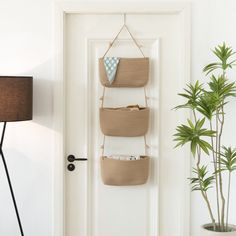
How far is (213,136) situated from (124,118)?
61 cm

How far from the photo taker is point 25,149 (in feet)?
10.3

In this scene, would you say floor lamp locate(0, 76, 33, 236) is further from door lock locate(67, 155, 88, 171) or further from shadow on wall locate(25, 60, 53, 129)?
door lock locate(67, 155, 88, 171)

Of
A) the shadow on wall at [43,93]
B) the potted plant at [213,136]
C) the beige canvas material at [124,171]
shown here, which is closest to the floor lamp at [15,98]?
the shadow on wall at [43,93]

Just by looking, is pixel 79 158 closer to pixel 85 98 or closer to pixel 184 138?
pixel 85 98

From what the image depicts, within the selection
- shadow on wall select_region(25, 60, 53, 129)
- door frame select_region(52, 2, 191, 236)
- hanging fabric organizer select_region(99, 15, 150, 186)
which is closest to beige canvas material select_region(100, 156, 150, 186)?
hanging fabric organizer select_region(99, 15, 150, 186)

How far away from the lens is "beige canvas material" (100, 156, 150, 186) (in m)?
3.02

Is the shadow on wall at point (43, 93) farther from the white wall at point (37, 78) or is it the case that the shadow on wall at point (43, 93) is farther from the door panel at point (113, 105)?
the door panel at point (113, 105)

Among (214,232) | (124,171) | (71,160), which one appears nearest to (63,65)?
(71,160)

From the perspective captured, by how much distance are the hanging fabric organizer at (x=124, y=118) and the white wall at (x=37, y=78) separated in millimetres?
369

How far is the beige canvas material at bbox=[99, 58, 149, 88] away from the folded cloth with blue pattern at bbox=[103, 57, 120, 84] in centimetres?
2

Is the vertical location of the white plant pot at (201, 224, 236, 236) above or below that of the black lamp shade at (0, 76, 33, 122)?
below

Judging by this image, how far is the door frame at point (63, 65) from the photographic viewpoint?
3.05 meters

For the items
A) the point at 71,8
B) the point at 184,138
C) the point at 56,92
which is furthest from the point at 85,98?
the point at 184,138

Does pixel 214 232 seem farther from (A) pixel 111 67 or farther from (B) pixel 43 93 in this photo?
(B) pixel 43 93
